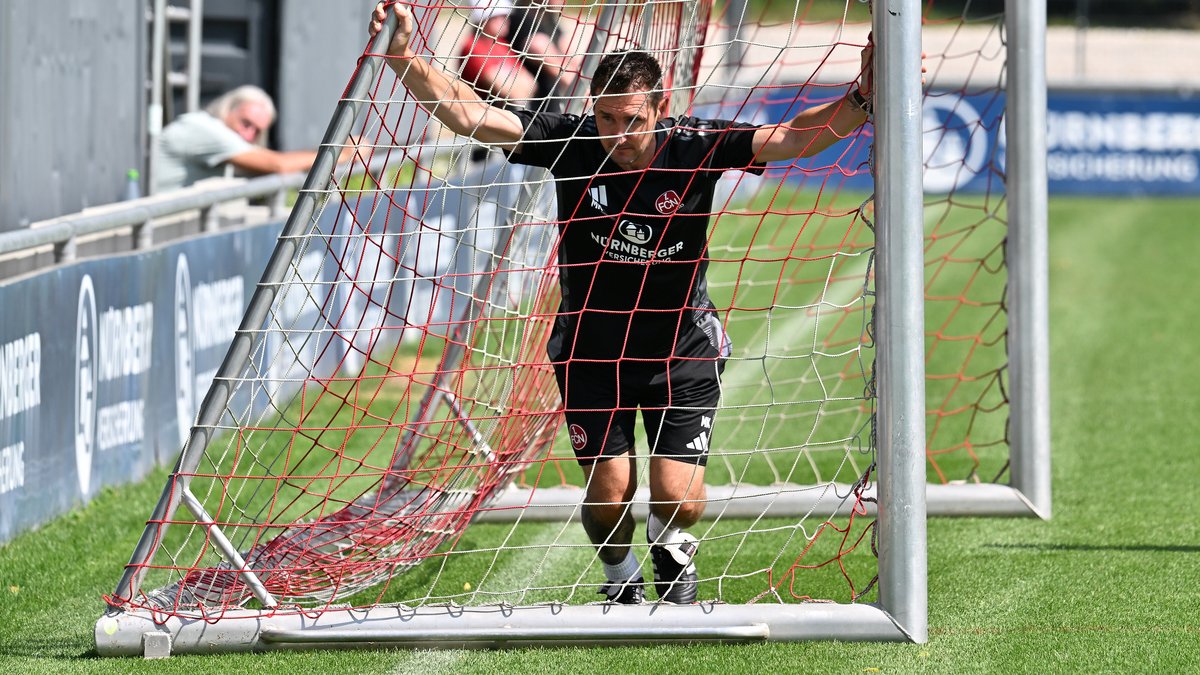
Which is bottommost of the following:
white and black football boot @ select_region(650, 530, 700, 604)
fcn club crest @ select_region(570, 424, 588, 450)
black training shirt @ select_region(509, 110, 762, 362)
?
white and black football boot @ select_region(650, 530, 700, 604)

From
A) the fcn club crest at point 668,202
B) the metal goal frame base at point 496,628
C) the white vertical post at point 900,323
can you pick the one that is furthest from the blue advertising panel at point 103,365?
the white vertical post at point 900,323

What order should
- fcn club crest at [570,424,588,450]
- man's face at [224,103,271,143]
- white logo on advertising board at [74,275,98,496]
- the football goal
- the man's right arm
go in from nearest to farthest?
the football goal
the man's right arm
fcn club crest at [570,424,588,450]
white logo on advertising board at [74,275,98,496]
man's face at [224,103,271,143]

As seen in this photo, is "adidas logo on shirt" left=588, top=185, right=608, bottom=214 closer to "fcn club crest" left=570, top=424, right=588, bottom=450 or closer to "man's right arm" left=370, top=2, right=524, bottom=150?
"man's right arm" left=370, top=2, right=524, bottom=150

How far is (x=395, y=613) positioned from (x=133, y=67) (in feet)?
18.0

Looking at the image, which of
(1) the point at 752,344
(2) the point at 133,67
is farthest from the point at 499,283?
(1) the point at 752,344

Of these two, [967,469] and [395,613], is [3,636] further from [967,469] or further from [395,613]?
[967,469]

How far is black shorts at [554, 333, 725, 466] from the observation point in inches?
223

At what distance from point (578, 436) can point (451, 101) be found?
1244 millimetres

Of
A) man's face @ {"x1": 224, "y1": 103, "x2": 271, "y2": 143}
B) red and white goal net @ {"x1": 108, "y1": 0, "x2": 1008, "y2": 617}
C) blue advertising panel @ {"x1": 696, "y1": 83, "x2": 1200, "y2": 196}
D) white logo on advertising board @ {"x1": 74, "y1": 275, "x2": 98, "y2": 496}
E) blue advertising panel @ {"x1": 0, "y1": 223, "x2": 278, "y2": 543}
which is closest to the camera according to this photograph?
red and white goal net @ {"x1": 108, "y1": 0, "x2": 1008, "y2": 617}

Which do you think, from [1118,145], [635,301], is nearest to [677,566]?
[635,301]

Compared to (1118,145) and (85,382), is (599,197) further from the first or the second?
(1118,145)

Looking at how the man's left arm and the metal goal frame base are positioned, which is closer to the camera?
the metal goal frame base

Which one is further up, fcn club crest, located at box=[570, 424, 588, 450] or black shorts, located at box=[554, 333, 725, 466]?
black shorts, located at box=[554, 333, 725, 466]

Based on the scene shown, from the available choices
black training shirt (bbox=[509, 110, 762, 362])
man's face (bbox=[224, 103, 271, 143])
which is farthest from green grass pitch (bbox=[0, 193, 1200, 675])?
man's face (bbox=[224, 103, 271, 143])
